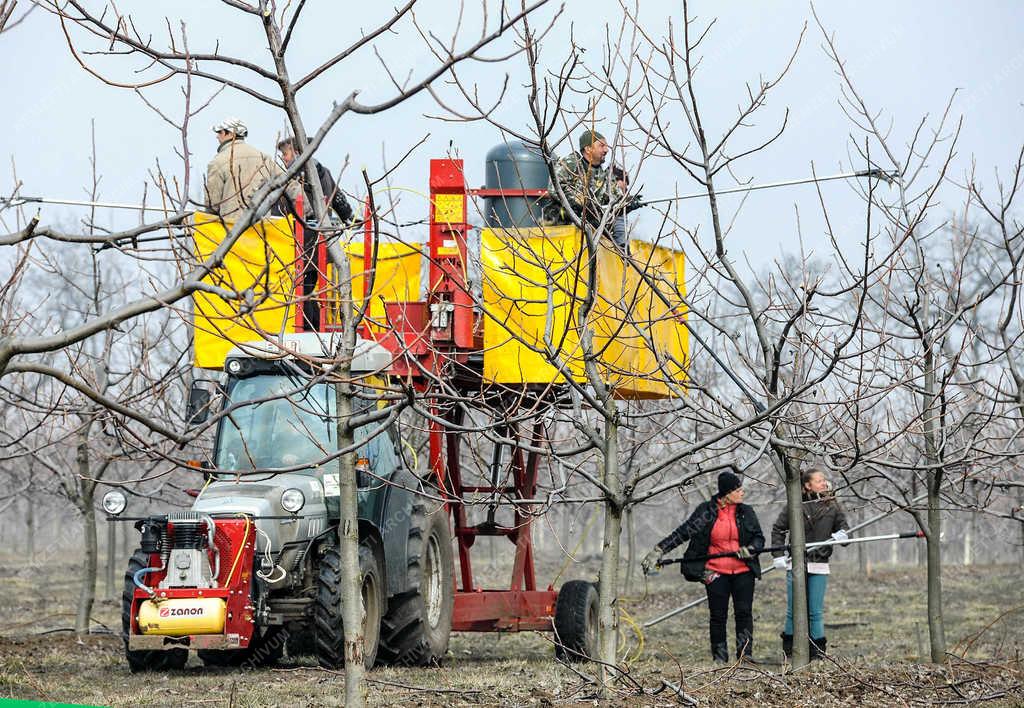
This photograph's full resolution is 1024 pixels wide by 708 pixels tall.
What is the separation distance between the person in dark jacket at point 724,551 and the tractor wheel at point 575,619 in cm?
70

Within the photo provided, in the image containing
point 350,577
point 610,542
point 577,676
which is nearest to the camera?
point 350,577

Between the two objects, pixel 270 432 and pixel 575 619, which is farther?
pixel 575 619

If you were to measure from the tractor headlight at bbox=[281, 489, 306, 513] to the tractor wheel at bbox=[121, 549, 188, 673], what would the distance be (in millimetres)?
1027

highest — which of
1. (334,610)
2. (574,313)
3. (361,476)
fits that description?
(574,313)

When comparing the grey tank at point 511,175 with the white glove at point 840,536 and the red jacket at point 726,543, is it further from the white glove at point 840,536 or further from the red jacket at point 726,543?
the white glove at point 840,536

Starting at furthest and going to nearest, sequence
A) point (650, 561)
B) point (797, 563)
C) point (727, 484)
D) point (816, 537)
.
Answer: point (816, 537) < point (727, 484) < point (650, 561) < point (797, 563)

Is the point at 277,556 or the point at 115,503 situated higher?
the point at 115,503

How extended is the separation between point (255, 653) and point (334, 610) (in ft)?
6.30

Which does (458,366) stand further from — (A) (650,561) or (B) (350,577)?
(B) (350,577)

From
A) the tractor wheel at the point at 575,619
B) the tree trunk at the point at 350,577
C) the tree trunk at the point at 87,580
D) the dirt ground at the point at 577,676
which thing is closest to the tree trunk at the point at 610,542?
the dirt ground at the point at 577,676

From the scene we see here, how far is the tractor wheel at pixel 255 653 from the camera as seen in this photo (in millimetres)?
10438

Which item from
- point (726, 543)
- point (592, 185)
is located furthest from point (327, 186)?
point (726, 543)

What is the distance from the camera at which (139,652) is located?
9.61 metres

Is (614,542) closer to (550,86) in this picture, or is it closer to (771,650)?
(550,86)
